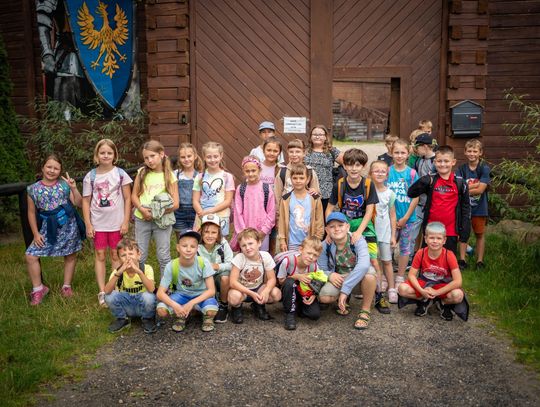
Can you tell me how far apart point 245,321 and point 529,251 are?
130 inches

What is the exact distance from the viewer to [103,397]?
3488mm

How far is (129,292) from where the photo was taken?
464 cm

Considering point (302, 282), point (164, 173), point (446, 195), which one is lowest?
point (302, 282)

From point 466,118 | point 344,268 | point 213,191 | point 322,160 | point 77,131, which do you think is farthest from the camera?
point 77,131

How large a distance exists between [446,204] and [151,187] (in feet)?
9.60

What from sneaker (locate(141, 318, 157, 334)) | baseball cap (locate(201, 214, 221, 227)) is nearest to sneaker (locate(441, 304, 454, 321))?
baseball cap (locate(201, 214, 221, 227))

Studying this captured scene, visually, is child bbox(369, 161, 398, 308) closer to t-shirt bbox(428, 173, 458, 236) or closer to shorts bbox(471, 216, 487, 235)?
t-shirt bbox(428, 173, 458, 236)

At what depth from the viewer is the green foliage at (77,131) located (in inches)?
357

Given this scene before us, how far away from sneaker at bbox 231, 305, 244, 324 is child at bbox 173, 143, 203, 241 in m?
1.16

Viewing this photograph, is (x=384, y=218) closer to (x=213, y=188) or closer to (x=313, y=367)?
(x=213, y=188)

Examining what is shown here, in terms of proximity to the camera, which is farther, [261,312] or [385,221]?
[385,221]

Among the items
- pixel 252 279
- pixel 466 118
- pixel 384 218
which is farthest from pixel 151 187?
pixel 466 118

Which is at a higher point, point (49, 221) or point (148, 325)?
point (49, 221)

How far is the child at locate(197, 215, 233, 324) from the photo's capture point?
4930mm
